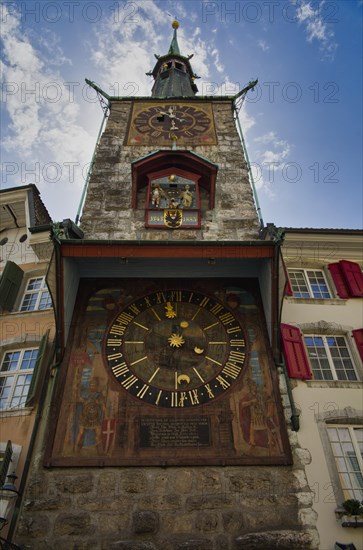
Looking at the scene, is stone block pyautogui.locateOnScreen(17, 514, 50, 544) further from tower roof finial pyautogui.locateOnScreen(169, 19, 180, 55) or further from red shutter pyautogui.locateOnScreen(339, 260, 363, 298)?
tower roof finial pyautogui.locateOnScreen(169, 19, 180, 55)

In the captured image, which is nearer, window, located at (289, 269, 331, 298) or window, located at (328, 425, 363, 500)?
window, located at (328, 425, 363, 500)

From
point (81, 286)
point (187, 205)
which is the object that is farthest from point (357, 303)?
point (81, 286)

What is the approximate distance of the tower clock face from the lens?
8.66 metres

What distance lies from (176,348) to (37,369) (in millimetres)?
2819

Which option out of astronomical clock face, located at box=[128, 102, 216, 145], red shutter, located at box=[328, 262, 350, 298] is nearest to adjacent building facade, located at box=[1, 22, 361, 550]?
red shutter, located at box=[328, 262, 350, 298]

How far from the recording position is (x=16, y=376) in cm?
927

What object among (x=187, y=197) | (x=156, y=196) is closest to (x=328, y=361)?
(x=187, y=197)

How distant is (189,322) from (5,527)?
4994 millimetres

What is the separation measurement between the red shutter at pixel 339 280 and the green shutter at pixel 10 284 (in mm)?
7896

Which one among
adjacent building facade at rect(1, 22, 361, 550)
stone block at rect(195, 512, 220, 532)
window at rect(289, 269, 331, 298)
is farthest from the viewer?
window at rect(289, 269, 331, 298)

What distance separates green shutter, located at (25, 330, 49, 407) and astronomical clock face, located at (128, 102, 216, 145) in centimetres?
Answer: 804

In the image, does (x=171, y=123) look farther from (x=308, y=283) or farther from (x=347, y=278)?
(x=347, y=278)

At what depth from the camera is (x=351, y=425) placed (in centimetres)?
850

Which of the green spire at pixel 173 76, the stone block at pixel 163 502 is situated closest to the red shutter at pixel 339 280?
the stone block at pixel 163 502
